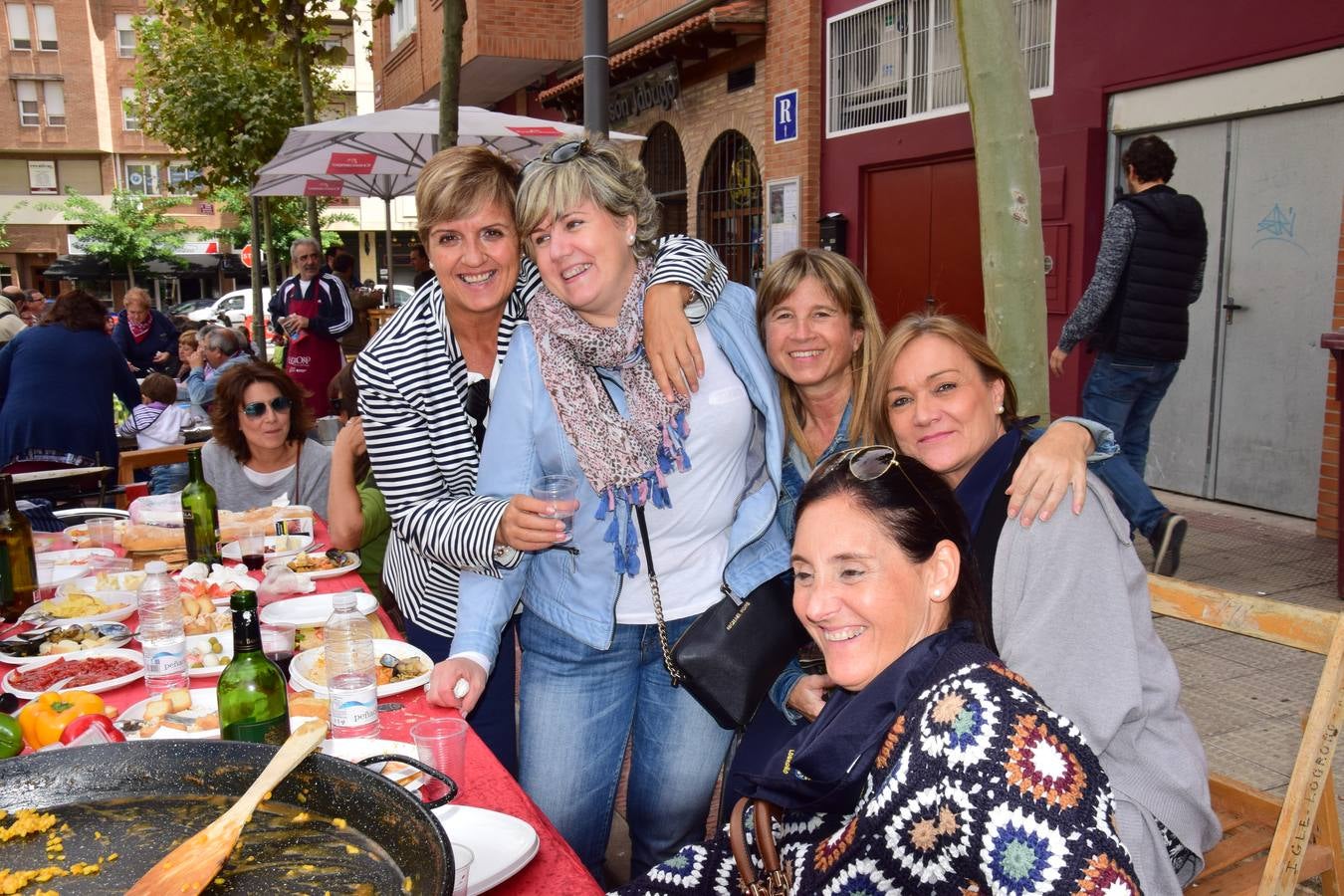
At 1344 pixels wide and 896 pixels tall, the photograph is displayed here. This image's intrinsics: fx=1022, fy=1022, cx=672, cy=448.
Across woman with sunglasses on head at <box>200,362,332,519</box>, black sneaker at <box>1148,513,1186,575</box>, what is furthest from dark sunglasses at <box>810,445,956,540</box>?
black sneaker at <box>1148,513,1186,575</box>

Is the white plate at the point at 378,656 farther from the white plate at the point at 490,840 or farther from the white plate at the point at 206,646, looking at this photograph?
the white plate at the point at 490,840

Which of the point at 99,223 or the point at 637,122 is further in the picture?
the point at 99,223

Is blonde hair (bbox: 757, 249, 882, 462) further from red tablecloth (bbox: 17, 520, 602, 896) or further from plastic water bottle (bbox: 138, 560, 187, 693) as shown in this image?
plastic water bottle (bbox: 138, 560, 187, 693)

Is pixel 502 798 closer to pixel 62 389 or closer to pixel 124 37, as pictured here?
pixel 62 389

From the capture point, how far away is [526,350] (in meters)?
2.40

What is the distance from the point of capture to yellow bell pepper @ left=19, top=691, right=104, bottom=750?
2068 millimetres

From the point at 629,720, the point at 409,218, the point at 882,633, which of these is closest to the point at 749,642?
the point at 629,720

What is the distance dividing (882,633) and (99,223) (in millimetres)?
44880

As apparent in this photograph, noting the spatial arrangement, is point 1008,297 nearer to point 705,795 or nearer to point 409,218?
point 705,795

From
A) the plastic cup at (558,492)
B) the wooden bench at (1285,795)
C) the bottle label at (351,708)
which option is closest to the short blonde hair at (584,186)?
the plastic cup at (558,492)

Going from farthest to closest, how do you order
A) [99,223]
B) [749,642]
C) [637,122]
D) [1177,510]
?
[99,223]
[637,122]
[1177,510]
[749,642]

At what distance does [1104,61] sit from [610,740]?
6.88 meters

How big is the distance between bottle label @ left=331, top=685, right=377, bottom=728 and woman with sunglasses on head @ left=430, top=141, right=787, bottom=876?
178mm

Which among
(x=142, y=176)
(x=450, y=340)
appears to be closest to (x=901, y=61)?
(x=450, y=340)
